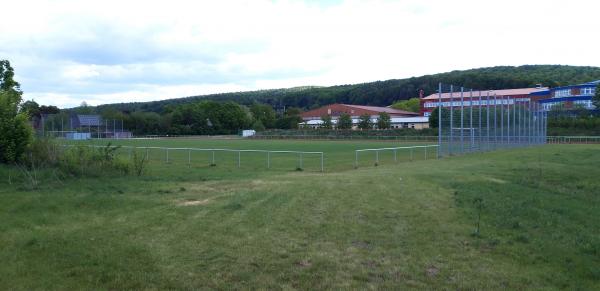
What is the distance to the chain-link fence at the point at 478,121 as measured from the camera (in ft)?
103

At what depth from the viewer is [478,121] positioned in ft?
116

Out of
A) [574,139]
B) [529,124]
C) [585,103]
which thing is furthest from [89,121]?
[585,103]

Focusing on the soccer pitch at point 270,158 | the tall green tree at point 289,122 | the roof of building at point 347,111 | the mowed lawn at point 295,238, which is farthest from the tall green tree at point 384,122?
the mowed lawn at point 295,238

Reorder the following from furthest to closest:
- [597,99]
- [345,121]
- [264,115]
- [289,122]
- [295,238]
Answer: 1. [264,115]
2. [289,122]
3. [345,121]
4. [597,99]
5. [295,238]

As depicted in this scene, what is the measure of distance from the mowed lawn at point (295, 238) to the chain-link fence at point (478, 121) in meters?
19.2

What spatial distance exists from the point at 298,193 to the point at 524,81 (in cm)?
12051

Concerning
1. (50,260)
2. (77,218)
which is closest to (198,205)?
(77,218)

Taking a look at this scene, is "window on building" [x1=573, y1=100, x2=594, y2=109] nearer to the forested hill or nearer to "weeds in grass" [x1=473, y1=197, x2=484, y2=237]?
the forested hill

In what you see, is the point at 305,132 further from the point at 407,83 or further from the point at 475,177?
the point at 407,83

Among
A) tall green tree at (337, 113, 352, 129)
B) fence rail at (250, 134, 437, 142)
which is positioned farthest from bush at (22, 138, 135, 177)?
tall green tree at (337, 113, 352, 129)

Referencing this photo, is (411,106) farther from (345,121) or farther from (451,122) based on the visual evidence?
(451,122)

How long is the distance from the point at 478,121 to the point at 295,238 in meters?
30.7

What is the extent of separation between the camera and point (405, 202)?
33.2 ft

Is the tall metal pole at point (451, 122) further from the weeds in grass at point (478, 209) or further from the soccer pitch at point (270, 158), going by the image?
the weeds in grass at point (478, 209)
